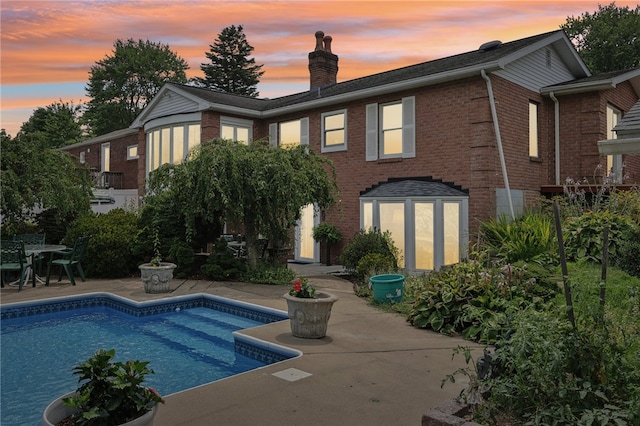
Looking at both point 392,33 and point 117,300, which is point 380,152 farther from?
point 117,300

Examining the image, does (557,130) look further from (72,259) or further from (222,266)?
(72,259)

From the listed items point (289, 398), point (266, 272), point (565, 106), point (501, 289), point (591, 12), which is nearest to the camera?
point (289, 398)

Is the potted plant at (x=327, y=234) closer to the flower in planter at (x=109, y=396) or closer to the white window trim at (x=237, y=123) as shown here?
the white window trim at (x=237, y=123)

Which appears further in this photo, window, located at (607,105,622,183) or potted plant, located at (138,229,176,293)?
window, located at (607,105,622,183)

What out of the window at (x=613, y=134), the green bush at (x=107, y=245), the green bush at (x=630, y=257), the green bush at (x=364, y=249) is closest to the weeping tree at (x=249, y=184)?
the green bush at (x=364, y=249)

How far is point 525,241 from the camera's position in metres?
9.48

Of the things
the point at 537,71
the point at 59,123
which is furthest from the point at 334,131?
the point at 59,123

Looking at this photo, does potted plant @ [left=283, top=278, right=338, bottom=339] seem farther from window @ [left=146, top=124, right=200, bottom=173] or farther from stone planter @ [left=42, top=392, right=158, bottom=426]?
window @ [left=146, top=124, right=200, bottom=173]

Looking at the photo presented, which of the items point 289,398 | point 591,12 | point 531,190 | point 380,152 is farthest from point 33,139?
point 591,12

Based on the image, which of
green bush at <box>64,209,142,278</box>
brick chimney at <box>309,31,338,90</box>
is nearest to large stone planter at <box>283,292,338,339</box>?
green bush at <box>64,209,142,278</box>

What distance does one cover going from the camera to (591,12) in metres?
34.4

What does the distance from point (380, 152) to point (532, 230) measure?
6048mm

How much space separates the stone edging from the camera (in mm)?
3227

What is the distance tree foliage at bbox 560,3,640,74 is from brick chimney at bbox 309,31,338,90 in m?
19.7
